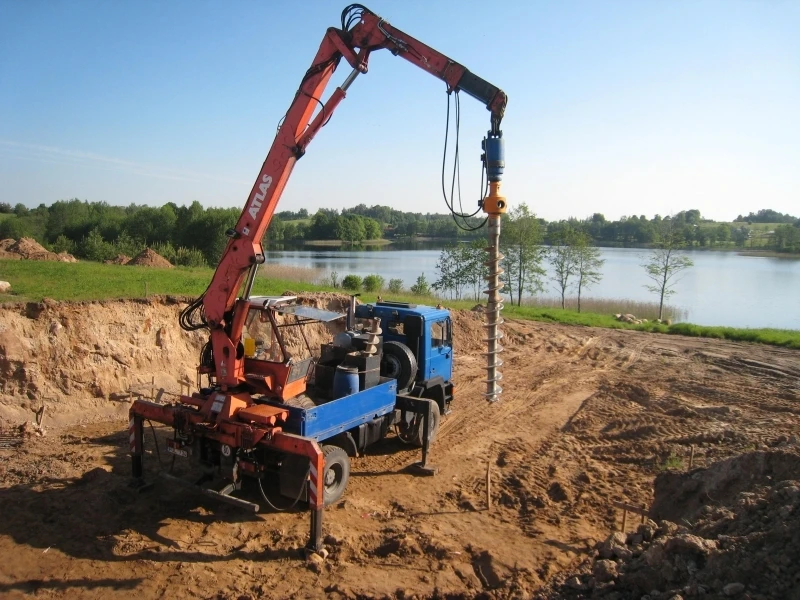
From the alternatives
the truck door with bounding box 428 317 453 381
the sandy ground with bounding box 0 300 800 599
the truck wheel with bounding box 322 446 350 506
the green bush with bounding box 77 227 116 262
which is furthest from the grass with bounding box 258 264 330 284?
the truck wheel with bounding box 322 446 350 506

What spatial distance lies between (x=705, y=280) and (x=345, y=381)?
49893mm

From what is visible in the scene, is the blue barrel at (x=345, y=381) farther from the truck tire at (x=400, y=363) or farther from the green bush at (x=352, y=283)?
the green bush at (x=352, y=283)

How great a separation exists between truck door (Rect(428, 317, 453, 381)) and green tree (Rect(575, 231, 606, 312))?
2510 centimetres

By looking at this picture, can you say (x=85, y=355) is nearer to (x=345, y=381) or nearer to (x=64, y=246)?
(x=345, y=381)

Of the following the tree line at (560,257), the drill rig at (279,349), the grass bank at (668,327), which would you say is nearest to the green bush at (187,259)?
the grass bank at (668,327)

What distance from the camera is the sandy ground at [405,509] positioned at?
6.29m

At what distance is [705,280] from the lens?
49.9 metres

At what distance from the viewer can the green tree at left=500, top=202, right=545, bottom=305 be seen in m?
33.9

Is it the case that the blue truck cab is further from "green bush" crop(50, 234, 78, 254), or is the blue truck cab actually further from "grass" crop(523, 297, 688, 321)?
"green bush" crop(50, 234, 78, 254)

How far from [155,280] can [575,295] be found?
2902 cm

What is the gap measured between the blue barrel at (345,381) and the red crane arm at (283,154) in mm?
1536

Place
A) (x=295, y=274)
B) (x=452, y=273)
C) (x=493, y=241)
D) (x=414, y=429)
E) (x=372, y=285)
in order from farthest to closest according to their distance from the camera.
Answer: (x=452, y=273) < (x=372, y=285) < (x=295, y=274) < (x=414, y=429) < (x=493, y=241)

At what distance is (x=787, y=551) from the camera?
4.55 meters

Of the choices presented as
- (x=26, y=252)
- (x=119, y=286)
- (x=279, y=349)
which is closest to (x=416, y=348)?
(x=279, y=349)
